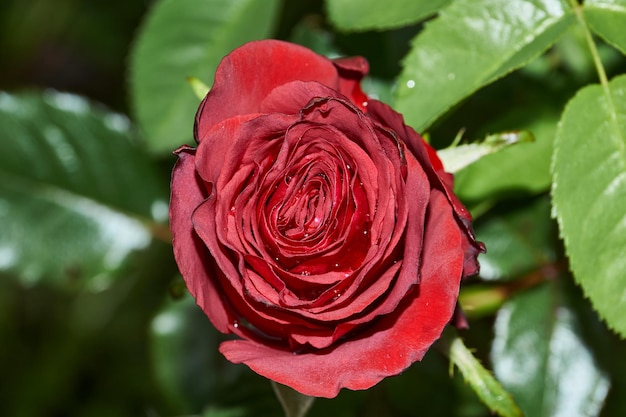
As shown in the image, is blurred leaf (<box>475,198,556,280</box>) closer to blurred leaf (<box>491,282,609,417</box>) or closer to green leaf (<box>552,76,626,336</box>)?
blurred leaf (<box>491,282,609,417</box>)

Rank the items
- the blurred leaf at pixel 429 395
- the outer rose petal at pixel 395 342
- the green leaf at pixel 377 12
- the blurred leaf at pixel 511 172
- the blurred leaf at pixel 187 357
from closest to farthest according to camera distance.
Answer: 1. the outer rose petal at pixel 395 342
2. the green leaf at pixel 377 12
3. the blurred leaf at pixel 511 172
4. the blurred leaf at pixel 429 395
5. the blurred leaf at pixel 187 357

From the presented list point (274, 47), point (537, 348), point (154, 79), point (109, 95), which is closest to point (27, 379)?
point (109, 95)

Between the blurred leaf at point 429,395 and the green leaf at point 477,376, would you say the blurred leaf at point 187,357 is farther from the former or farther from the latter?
the green leaf at point 477,376

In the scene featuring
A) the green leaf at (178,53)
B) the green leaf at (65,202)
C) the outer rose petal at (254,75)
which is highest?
the outer rose petal at (254,75)

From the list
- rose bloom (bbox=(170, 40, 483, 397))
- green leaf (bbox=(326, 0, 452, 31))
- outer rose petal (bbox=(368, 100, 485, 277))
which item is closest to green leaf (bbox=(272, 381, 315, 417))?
rose bloom (bbox=(170, 40, 483, 397))

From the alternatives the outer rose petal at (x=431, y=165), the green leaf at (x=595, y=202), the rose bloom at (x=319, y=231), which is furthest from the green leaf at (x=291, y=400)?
the green leaf at (x=595, y=202)

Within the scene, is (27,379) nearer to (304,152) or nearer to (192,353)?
(192,353)
